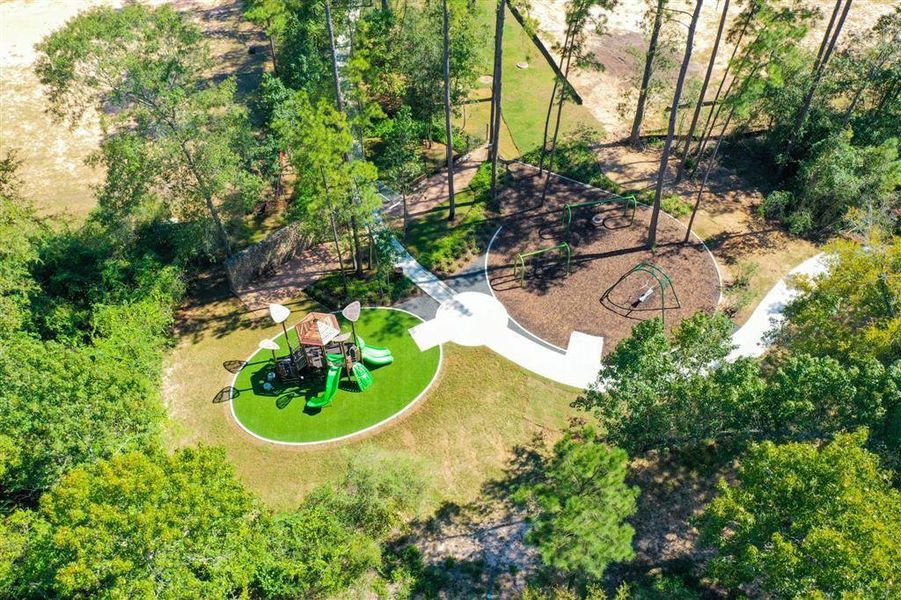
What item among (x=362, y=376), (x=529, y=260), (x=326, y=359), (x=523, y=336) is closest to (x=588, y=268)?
(x=529, y=260)

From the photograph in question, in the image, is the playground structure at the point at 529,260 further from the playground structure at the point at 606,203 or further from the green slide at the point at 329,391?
the green slide at the point at 329,391

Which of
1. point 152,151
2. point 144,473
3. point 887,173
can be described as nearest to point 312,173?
point 152,151

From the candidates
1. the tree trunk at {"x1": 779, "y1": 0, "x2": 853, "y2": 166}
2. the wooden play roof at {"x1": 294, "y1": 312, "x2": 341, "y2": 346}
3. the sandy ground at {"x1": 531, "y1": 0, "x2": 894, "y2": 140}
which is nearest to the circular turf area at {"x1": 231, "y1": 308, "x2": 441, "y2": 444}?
the wooden play roof at {"x1": 294, "y1": 312, "x2": 341, "y2": 346}

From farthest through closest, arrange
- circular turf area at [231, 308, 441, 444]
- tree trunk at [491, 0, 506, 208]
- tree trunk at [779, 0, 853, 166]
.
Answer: tree trunk at [779, 0, 853, 166] → tree trunk at [491, 0, 506, 208] → circular turf area at [231, 308, 441, 444]

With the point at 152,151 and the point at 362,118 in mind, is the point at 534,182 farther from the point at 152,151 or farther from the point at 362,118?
the point at 152,151

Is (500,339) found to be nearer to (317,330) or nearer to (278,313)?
(317,330)

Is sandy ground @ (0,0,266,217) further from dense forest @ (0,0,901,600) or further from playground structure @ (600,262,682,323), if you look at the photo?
playground structure @ (600,262,682,323)
